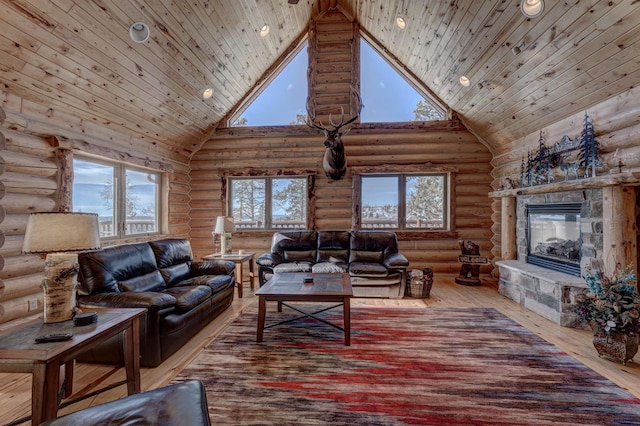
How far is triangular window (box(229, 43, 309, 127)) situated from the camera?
6.45 m

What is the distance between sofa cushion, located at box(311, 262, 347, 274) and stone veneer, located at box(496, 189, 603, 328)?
2688 millimetres

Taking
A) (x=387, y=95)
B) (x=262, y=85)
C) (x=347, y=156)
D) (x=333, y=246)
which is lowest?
(x=333, y=246)

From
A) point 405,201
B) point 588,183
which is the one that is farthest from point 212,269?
point 588,183

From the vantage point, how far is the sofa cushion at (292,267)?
4.84 metres

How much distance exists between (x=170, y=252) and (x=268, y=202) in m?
2.84

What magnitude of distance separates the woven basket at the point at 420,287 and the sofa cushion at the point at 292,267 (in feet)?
5.65

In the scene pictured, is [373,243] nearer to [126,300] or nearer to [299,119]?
[299,119]

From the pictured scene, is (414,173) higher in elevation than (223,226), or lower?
higher

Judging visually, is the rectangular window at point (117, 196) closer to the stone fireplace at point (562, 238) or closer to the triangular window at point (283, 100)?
the triangular window at point (283, 100)

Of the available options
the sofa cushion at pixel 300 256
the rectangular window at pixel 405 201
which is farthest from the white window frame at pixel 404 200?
the sofa cushion at pixel 300 256

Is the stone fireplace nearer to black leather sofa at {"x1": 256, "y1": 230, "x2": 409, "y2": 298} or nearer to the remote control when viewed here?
black leather sofa at {"x1": 256, "y1": 230, "x2": 409, "y2": 298}

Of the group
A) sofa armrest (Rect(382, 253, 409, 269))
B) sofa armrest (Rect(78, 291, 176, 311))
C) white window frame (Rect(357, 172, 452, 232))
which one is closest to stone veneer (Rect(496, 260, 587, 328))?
white window frame (Rect(357, 172, 452, 232))

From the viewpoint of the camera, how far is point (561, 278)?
12.4ft

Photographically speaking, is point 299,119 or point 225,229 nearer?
point 225,229
